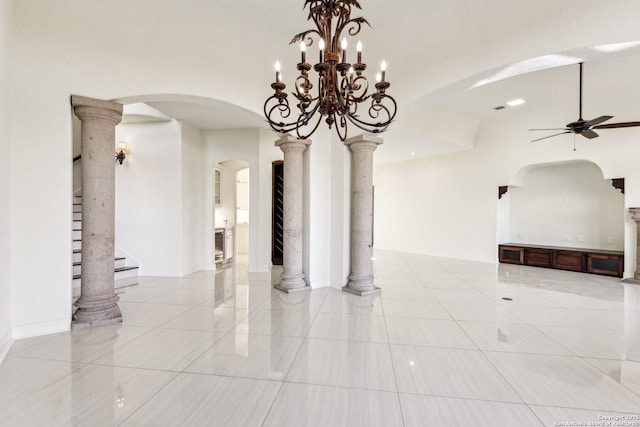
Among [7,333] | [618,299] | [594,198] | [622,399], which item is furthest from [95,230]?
[594,198]

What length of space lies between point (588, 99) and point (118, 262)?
973 cm

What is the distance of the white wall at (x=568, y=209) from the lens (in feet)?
22.2

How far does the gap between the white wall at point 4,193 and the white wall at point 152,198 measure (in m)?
2.97

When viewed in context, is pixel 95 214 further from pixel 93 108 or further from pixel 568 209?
pixel 568 209

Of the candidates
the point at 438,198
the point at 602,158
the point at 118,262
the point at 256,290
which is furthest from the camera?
the point at 438,198

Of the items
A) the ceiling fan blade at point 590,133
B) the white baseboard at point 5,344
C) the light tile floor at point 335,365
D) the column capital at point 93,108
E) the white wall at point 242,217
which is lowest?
the light tile floor at point 335,365

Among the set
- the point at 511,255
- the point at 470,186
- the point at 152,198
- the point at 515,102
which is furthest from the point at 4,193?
the point at 511,255

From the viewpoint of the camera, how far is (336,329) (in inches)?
129

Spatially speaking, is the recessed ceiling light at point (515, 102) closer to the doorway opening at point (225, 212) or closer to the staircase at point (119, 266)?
the doorway opening at point (225, 212)

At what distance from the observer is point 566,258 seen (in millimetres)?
6883

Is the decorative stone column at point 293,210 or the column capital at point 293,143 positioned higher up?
the column capital at point 293,143

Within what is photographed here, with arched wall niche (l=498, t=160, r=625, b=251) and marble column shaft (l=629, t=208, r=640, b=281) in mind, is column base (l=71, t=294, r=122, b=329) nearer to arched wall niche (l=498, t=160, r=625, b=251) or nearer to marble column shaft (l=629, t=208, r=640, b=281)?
arched wall niche (l=498, t=160, r=625, b=251)

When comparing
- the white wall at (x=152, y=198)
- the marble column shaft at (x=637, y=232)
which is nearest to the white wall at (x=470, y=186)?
the marble column shaft at (x=637, y=232)

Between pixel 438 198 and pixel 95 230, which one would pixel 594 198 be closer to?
pixel 438 198
